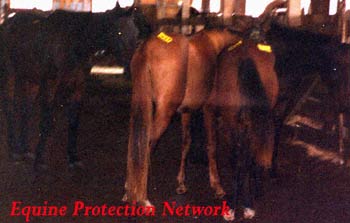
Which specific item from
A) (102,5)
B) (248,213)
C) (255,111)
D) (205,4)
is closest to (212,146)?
(255,111)

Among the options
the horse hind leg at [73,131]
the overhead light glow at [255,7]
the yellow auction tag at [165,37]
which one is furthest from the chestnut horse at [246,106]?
the overhead light glow at [255,7]

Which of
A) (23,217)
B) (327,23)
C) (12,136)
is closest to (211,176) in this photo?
(23,217)

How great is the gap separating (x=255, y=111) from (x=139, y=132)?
1.12 metres

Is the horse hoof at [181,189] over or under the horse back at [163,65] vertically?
under

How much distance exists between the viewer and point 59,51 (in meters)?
7.81

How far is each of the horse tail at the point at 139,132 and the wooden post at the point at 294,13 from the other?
383 cm

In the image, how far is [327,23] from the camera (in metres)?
10.1

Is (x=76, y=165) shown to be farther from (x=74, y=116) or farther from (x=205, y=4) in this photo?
(x=205, y=4)

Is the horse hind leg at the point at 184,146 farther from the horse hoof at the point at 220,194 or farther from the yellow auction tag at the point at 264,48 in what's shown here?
the yellow auction tag at the point at 264,48

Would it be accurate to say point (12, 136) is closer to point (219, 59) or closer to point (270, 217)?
point (219, 59)

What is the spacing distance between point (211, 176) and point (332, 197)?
1326 millimetres

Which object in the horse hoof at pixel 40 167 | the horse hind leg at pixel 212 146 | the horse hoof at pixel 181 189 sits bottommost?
the horse hoof at pixel 40 167

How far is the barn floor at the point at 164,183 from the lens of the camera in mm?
6402

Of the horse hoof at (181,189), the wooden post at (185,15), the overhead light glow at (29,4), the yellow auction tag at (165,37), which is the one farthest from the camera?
the overhead light glow at (29,4)
